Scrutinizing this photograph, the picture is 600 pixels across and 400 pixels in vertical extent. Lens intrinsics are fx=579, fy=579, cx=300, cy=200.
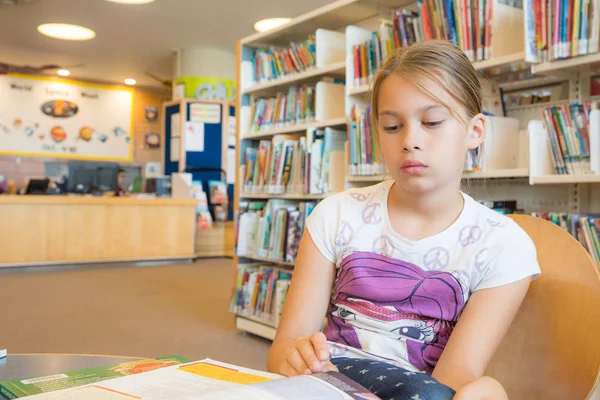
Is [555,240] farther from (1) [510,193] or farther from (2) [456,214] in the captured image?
(1) [510,193]

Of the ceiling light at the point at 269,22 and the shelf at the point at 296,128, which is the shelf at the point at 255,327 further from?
the ceiling light at the point at 269,22

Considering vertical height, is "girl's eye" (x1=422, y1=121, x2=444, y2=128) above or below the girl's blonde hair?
below

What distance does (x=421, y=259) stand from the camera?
1015 millimetres

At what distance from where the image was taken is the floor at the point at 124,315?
3129mm

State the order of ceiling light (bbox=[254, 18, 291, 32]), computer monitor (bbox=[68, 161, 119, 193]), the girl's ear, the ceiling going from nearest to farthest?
the girl's ear
the ceiling
ceiling light (bbox=[254, 18, 291, 32])
computer monitor (bbox=[68, 161, 119, 193])

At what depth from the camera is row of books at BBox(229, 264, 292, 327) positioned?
3.23 m

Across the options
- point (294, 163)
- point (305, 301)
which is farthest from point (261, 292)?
point (305, 301)

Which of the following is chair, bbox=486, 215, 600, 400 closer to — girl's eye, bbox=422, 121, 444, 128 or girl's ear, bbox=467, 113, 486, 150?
girl's ear, bbox=467, 113, 486, 150

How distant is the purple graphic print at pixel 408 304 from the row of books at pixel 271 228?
203 cm

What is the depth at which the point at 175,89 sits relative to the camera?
8.17 meters

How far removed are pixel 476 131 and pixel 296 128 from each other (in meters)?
2.23

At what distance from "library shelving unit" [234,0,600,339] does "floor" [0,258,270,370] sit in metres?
0.33

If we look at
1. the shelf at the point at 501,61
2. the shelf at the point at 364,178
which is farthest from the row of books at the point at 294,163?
the shelf at the point at 501,61

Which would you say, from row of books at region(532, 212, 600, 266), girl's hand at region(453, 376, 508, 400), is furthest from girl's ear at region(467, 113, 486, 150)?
row of books at region(532, 212, 600, 266)
